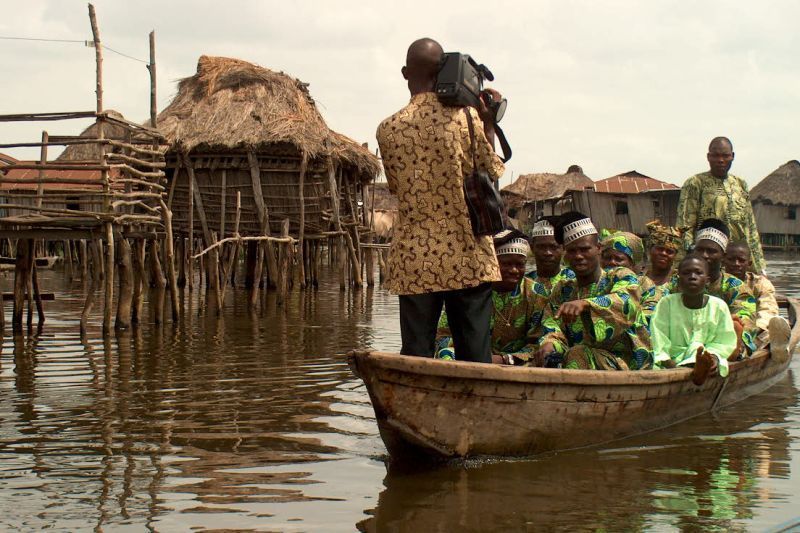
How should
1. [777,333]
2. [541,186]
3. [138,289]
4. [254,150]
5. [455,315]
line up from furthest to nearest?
[541,186], [254,150], [138,289], [777,333], [455,315]

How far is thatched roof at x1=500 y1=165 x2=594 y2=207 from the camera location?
140ft

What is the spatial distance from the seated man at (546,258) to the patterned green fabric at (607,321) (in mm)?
99

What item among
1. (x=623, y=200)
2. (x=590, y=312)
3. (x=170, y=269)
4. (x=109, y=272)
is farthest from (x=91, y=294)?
(x=623, y=200)

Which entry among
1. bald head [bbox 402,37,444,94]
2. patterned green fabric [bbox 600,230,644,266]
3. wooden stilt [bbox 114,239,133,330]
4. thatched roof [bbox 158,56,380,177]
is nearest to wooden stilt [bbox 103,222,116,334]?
wooden stilt [bbox 114,239,133,330]

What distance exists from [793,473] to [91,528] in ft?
11.4

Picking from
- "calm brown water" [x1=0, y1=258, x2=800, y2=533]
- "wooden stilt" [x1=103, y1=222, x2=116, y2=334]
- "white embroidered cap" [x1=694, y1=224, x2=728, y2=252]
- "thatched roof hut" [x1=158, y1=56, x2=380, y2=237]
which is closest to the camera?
"calm brown water" [x1=0, y1=258, x2=800, y2=533]

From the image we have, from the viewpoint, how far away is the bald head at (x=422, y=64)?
4.98m

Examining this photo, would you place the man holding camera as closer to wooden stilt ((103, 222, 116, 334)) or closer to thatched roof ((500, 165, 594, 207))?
wooden stilt ((103, 222, 116, 334))

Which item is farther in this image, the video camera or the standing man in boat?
the standing man in boat

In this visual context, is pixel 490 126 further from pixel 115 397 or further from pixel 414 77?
pixel 115 397

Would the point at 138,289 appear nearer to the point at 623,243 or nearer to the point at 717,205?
the point at 717,205

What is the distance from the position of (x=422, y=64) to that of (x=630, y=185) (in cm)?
3393

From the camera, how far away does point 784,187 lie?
4431 cm

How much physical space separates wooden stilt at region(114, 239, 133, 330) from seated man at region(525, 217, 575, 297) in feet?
22.1
